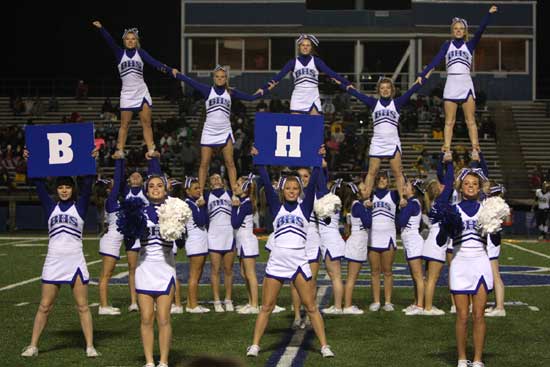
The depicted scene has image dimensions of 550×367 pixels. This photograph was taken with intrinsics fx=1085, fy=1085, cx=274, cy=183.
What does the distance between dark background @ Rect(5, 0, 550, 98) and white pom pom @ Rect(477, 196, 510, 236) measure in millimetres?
29364

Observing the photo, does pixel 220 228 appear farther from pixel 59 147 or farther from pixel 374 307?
pixel 59 147

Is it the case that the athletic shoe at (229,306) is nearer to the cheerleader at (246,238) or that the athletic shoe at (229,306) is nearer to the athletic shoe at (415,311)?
the cheerleader at (246,238)

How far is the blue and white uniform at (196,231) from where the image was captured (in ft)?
42.6

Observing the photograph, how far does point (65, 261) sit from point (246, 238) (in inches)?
147

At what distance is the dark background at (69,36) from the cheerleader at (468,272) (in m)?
29.2

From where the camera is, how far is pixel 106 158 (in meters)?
31.0

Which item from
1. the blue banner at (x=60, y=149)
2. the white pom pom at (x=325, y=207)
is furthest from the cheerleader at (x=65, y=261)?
the white pom pom at (x=325, y=207)

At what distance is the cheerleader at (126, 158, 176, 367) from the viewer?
887cm

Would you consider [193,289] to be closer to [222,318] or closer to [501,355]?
[222,318]

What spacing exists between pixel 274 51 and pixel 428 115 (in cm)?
643

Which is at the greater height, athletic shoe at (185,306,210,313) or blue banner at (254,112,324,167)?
blue banner at (254,112,324,167)

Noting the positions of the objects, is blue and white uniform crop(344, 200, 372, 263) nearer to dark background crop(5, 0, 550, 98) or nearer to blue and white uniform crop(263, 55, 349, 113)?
blue and white uniform crop(263, 55, 349, 113)

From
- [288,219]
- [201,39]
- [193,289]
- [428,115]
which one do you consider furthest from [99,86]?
[288,219]

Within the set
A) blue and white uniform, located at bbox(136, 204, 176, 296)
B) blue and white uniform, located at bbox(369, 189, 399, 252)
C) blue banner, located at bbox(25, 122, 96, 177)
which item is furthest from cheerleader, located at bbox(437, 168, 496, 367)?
blue and white uniform, located at bbox(369, 189, 399, 252)
